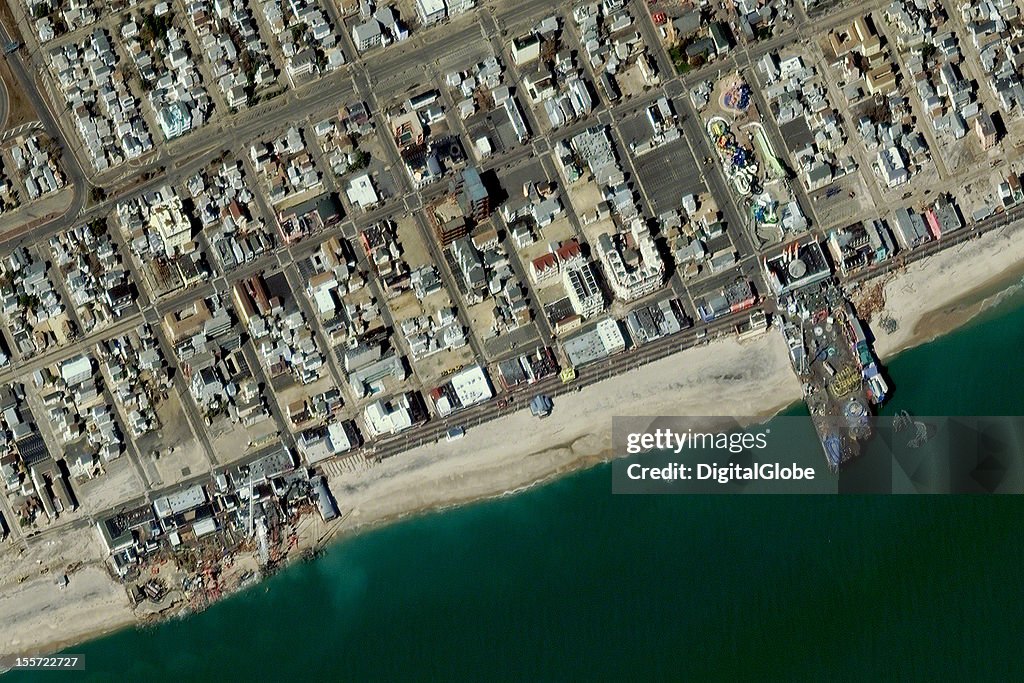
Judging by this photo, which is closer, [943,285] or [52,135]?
[943,285]

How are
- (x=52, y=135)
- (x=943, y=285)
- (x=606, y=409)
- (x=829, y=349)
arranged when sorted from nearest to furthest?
(x=829, y=349), (x=943, y=285), (x=606, y=409), (x=52, y=135)

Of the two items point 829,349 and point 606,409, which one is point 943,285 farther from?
point 606,409

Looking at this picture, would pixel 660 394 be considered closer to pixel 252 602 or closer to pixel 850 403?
pixel 850 403

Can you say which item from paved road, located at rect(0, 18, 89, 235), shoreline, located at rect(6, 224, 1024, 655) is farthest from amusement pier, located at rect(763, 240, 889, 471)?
paved road, located at rect(0, 18, 89, 235)

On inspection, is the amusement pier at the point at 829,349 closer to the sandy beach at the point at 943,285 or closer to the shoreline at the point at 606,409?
the shoreline at the point at 606,409

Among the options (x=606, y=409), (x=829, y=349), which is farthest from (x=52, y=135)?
(x=829, y=349)

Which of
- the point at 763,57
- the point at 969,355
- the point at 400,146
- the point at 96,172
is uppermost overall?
the point at 96,172

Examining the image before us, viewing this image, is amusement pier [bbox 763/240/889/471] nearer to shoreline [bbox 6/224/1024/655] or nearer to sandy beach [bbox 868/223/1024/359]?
shoreline [bbox 6/224/1024/655]

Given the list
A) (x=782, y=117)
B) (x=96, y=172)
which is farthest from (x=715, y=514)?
(x=96, y=172)
